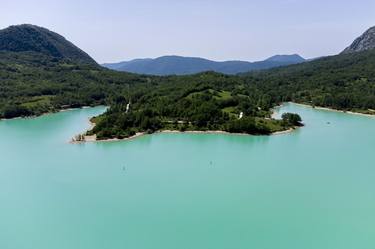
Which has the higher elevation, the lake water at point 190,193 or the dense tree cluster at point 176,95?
the dense tree cluster at point 176,95

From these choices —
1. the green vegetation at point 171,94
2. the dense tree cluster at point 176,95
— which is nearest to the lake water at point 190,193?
the dense tree cluster at point 176,95

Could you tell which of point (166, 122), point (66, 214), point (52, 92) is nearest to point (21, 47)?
point (52, 92)

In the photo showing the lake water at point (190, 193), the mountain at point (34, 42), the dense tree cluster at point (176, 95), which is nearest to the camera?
the lake water at point (190, 193)

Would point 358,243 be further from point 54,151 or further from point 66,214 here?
point 54,151

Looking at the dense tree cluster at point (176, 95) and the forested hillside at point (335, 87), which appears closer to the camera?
the dense tree cluster at point (176, 95)

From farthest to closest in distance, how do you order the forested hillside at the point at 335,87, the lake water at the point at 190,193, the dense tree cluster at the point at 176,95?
the forested hillside at the point at 335,87, the dense tree cluster at the point at 176,95, the lake water at the point at 190,193

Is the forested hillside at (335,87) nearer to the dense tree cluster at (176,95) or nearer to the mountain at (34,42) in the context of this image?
the dense tree cluster at (176,95)

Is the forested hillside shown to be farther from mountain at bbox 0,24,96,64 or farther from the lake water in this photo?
mountain at bbox 0,24,96,64
